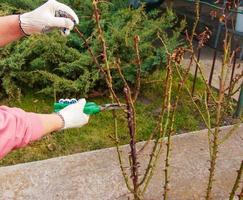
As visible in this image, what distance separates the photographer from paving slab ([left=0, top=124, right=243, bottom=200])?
291 centimetres

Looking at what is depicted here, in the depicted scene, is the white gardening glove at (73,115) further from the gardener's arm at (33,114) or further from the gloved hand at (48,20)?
the gloved hand at (48,20)

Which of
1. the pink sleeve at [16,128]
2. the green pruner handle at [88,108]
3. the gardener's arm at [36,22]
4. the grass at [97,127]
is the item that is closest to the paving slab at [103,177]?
the grass at [97,127]

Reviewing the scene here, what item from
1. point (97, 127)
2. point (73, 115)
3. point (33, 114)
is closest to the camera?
point (33, 114)

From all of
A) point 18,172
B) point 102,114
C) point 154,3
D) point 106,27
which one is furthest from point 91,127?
point 154,3

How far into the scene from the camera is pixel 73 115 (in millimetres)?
2094

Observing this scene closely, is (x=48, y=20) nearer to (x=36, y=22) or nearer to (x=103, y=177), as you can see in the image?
(x=36, y=22)

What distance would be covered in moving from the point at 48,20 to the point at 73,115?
637mm

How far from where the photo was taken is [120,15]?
4707 millimetres

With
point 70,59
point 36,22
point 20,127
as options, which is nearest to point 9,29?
point 36,22

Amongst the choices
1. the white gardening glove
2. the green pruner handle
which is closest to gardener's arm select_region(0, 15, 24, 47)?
the green pruner handle

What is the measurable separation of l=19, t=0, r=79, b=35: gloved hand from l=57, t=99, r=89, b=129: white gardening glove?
0.49 metres

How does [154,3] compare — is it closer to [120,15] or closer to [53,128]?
[120,15]

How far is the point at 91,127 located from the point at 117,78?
1.93 feet

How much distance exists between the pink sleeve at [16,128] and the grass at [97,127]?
137 cm
